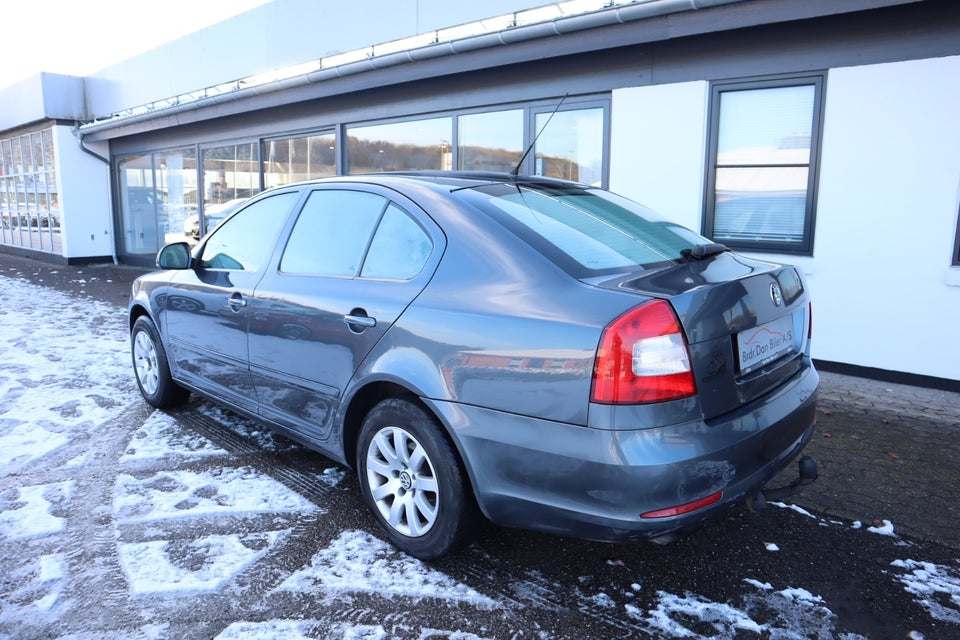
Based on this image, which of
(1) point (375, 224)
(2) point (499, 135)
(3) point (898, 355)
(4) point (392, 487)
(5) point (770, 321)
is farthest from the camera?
(2) point (499, 135)

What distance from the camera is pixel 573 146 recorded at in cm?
752

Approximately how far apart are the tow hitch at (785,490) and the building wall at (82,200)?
1791 centimetres

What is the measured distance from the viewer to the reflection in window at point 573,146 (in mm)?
7301

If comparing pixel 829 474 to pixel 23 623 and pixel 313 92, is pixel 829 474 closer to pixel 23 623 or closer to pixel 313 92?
pixel 23 623

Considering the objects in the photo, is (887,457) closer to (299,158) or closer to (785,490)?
(785,490)

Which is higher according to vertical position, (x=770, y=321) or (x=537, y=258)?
(x=537, y=258)

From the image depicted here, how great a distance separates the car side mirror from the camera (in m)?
4.29

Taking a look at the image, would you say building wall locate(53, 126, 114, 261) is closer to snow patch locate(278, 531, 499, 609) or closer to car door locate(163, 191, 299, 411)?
car door locate(163, 191, 299, 411)

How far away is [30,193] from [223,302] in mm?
18474

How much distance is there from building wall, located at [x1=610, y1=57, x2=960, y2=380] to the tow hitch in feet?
12.1

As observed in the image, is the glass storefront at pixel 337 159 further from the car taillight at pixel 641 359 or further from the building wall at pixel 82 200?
the car taillight at pixel 641 359

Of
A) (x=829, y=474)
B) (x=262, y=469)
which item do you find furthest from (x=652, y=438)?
(x=262, y=469)

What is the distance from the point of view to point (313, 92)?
982cm

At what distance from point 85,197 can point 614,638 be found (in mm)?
18122
